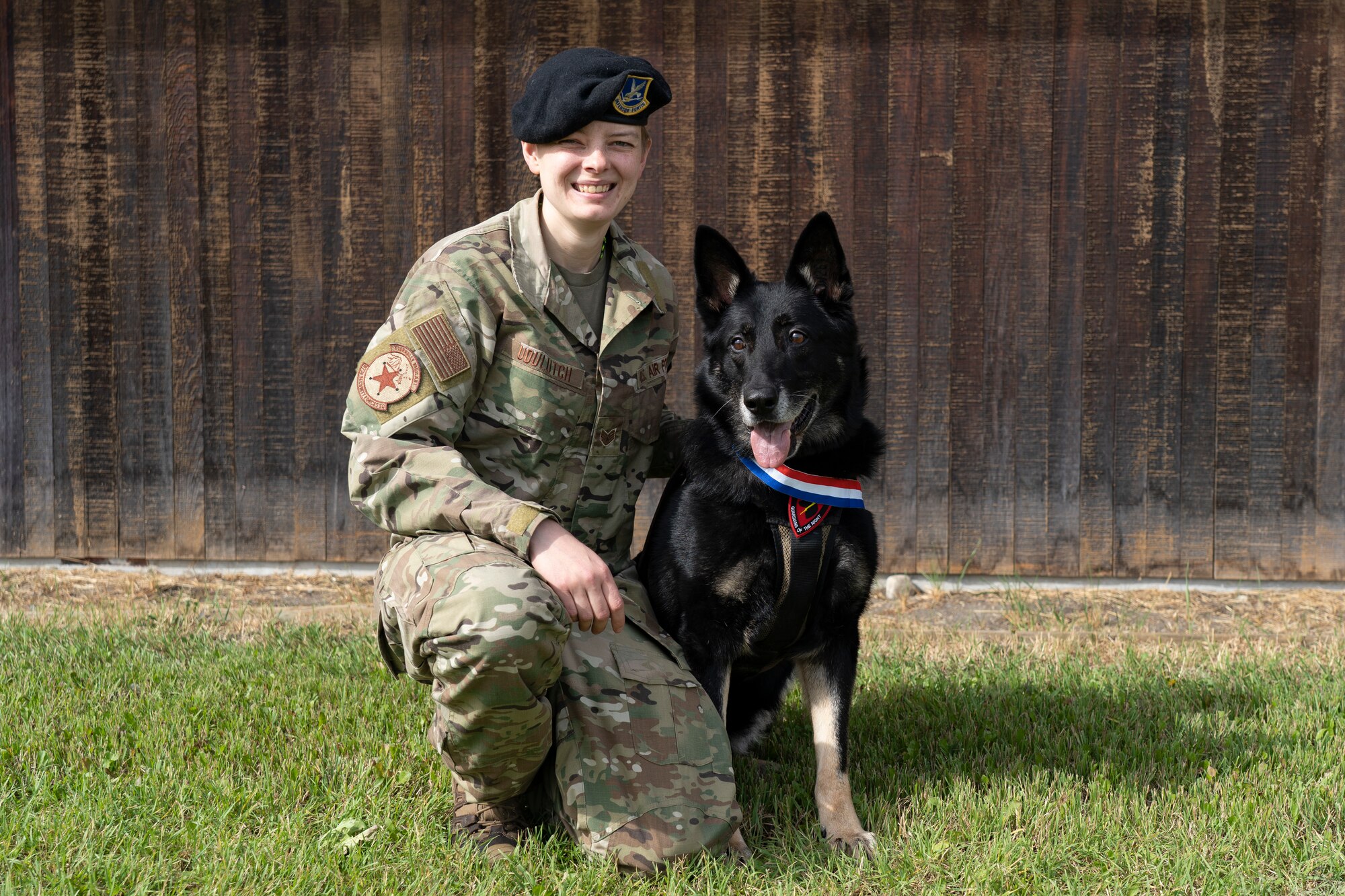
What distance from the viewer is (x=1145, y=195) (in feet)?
16.0

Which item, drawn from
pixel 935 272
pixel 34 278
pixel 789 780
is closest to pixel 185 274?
pixel 34 278

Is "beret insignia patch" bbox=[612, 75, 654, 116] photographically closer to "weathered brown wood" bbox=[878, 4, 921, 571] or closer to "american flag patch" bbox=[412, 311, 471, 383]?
"american flag patch" bbox=[412, 311, 471, 383]

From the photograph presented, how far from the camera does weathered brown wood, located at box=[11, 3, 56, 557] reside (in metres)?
5.08

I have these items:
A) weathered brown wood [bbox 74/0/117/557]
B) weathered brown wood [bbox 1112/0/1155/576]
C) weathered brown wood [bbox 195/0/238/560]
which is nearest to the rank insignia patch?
weathered brown wood [bbox 1112/0/1155/576]

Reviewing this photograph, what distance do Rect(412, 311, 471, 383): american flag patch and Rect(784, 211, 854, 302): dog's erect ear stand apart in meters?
0.90

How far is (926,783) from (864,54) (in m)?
3.36

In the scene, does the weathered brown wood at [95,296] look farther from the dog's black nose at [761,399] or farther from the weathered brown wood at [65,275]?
the dog's black nose at [761,399]

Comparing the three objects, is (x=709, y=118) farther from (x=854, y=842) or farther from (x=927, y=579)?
(x=854, y=842)

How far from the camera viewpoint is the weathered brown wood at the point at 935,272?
193 inches

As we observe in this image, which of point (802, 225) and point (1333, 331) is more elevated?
point (802, 225)

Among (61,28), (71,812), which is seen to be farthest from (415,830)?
(61,28)

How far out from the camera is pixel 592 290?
9.53ft

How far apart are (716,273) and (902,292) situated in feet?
7.48

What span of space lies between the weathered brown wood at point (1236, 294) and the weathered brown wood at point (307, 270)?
3.53 m
